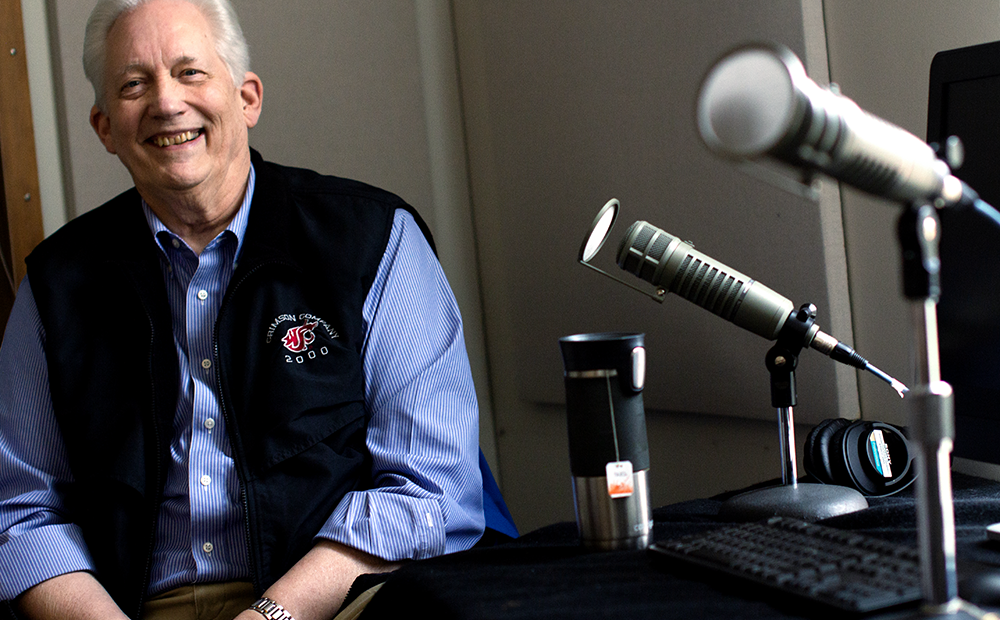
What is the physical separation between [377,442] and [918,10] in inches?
40.1

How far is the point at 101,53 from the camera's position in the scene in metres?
1.51

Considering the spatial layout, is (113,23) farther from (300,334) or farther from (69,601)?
(69,601)

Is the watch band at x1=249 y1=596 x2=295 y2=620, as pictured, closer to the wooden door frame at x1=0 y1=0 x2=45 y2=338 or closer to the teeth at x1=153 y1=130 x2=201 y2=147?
the teeth at x1=153 y1=130 x2=201 y2=147

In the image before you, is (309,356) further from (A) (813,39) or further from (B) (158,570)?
(A) (813,39)

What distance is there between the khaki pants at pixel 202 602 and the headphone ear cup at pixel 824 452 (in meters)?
0.82

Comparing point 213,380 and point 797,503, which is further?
point 213,380

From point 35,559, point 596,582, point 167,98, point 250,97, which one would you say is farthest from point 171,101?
point 596,582

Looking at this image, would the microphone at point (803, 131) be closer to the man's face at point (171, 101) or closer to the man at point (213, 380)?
the man at point (213, 380)

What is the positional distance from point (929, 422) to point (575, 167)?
1463mm

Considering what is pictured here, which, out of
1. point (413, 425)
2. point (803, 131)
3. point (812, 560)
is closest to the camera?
point (803, 131)

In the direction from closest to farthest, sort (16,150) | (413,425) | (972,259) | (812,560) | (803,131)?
(803,131) → (812,560) → (972,259) → (413,425) → (16,150)

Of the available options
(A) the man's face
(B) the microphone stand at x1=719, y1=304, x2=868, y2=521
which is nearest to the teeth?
(A) the man's face

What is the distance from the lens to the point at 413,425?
4.45ft

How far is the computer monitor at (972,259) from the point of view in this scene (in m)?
0.97
